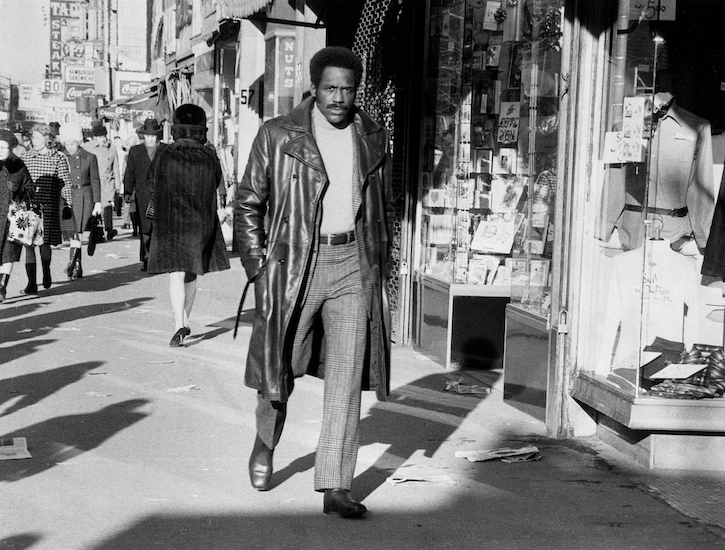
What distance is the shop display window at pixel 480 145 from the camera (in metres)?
8.15

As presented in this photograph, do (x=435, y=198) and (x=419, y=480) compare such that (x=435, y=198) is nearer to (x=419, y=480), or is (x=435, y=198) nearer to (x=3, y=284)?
(x=419, y=480)

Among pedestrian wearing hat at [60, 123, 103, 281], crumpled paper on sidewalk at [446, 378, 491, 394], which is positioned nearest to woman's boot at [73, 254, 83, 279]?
pedestrian wearing hat at [60, 123, 103, 281]

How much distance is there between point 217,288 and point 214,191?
178 inches

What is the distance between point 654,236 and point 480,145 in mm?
2902

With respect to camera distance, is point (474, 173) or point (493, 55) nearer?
point (493, 55)

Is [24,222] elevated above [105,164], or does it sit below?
below

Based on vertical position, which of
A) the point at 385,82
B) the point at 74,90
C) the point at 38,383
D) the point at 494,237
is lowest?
the point at 38,383

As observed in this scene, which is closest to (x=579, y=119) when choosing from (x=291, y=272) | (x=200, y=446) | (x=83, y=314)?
(x=291, y=272)

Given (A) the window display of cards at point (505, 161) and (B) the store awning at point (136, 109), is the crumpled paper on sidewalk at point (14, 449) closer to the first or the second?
(A) the window display of cards at point (505, 161)

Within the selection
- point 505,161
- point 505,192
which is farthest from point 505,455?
point 505,161

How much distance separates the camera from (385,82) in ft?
33.7

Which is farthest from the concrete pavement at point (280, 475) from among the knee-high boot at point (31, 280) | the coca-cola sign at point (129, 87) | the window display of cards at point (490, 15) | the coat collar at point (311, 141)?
the coca-cola sign at point (129, 87)

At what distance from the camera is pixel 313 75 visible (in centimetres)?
507

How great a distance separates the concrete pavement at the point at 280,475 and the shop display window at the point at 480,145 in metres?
0.87
